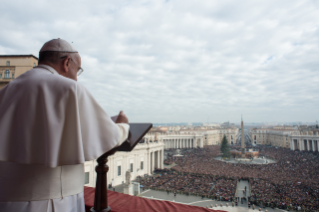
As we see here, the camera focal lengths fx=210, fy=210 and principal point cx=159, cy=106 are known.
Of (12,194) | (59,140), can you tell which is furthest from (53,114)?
(12,194)

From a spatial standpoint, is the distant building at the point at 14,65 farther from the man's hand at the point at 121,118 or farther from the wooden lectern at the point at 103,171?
the man's hand at the point at 121,118

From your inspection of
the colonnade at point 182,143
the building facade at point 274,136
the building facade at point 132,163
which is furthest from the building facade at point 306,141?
the building facade at point 132,163

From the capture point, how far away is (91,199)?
274cm

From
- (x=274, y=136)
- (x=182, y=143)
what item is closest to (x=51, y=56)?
(x=182, y=143)

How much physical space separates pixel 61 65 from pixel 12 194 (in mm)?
931

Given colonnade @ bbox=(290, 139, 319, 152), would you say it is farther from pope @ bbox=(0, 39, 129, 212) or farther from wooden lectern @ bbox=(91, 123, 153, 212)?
pope @ bbox=(0, 39, 129, 212)

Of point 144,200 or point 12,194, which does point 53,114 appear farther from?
point 144,200

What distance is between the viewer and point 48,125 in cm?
123

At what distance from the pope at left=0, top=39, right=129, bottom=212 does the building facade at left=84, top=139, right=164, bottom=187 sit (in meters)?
18.9

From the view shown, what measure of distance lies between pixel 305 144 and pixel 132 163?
6034 cm

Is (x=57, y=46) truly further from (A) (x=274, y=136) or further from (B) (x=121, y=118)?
(A) (x=274, y=136)

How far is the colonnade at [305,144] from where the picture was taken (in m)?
59.4

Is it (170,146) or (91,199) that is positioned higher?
(91,199)

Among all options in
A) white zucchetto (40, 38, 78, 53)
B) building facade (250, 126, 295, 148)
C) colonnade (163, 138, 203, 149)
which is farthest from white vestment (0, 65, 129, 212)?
building facade (250, 126, 295, 148)
